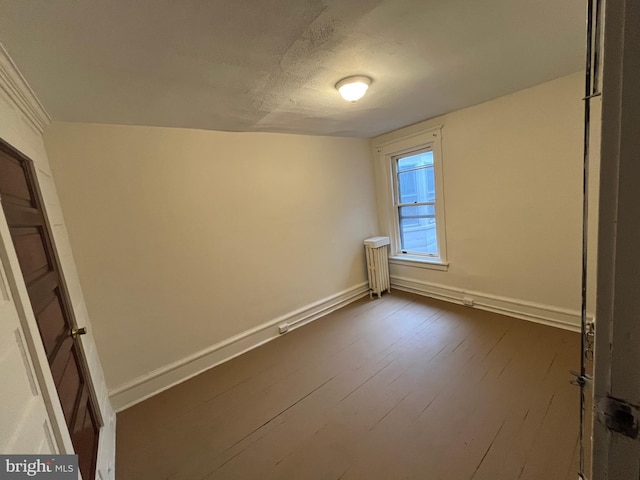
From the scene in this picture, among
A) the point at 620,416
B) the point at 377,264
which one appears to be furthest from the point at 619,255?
the point at 377,264

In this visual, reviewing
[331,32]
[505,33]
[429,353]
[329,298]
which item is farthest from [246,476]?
[505,33]

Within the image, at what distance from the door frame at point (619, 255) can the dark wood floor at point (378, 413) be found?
127cm

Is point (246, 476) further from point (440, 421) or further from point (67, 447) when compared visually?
point (440, 421)

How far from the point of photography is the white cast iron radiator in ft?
12.4

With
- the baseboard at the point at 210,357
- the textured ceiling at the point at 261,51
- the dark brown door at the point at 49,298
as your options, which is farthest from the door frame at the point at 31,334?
the baseboard at the point at 210,357

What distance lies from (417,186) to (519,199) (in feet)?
4.01

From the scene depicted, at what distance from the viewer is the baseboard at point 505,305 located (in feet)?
8.36

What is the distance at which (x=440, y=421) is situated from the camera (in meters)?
1.70

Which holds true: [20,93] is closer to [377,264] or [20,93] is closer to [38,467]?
[38,467]

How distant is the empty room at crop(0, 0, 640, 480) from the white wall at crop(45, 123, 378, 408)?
0.06ft

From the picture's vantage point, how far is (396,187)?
387 cm

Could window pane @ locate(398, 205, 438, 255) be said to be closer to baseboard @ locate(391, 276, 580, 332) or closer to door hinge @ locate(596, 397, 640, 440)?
baseboard @ locate(391, 276, 580, 332)

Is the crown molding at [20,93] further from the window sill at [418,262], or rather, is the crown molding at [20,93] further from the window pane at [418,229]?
the window sill at [418,262]

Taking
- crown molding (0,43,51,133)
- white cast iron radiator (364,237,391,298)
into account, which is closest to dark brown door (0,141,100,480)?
crown molding (0,43,51,133)
